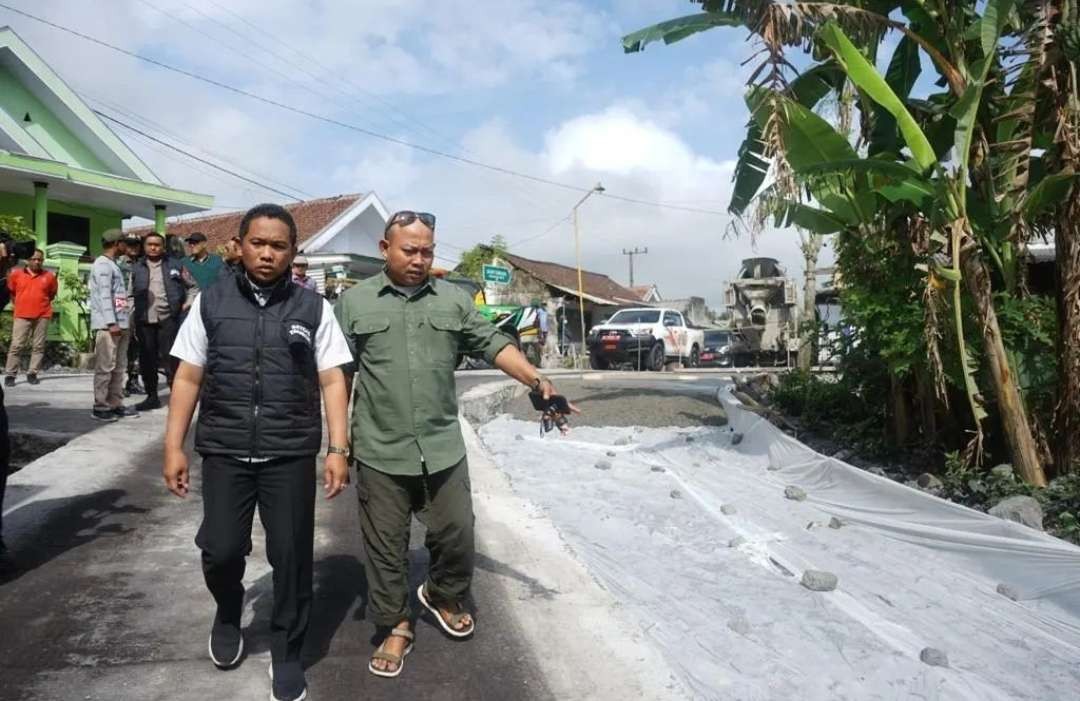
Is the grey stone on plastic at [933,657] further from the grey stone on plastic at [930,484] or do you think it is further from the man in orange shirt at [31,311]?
the man in orange shirt at [31,311]

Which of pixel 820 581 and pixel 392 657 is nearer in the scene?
pixel 392 657

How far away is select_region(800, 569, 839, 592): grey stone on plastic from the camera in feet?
14.5

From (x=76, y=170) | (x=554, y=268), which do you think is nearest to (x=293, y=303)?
(x=76, y=170)

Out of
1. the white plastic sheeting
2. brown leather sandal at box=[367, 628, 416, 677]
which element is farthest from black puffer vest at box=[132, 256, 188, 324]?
brown leather sandal at box=[367, 628, 416, 677]

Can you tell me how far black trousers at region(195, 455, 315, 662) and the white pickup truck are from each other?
20096 millimetres

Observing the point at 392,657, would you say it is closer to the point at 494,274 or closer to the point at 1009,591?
the point at 1009,591

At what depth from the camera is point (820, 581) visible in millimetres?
4434

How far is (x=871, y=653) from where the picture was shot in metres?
3.67

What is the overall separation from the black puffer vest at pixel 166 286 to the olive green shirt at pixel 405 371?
495 cm

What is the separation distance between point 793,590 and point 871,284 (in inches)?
155

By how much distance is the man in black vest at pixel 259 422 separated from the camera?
113 inches

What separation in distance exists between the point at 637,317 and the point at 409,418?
21.4 meters

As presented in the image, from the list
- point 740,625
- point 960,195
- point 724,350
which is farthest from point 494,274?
point 740,625

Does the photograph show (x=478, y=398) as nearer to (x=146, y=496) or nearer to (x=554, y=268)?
(x=146, y=496)
